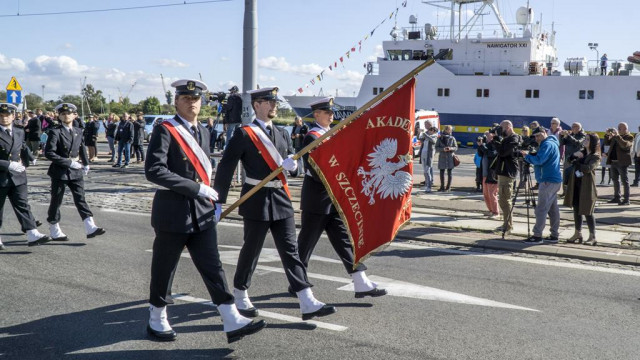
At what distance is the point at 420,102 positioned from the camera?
3416cm

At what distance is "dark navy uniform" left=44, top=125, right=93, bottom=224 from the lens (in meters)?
8.09

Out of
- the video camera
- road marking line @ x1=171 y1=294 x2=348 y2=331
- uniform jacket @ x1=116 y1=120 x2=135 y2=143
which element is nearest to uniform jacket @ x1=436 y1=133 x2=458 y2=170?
the video camera

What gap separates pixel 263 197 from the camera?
5090 mm

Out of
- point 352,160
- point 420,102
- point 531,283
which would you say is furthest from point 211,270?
point 420,102

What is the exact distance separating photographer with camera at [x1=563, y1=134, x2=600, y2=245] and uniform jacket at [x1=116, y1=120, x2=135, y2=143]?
14.4 meters

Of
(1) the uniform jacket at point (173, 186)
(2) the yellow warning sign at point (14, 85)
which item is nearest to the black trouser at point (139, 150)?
(2) the yellow warning sign at point (14, 85)

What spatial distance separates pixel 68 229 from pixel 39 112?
16.4m

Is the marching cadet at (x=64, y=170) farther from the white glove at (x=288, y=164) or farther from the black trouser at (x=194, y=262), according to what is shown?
the white glove at (x=288, y=164)

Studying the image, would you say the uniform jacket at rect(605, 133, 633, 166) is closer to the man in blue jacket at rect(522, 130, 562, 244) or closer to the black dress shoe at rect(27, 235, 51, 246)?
the man in blue jacket at rect(522, 130, 562, 244)

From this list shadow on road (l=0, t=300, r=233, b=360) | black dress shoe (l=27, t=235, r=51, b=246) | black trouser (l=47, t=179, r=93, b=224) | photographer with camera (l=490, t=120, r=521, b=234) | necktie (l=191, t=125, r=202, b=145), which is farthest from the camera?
photographer with camera (l=490, t=120, r=521, b=234)

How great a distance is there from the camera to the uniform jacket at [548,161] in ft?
27.5

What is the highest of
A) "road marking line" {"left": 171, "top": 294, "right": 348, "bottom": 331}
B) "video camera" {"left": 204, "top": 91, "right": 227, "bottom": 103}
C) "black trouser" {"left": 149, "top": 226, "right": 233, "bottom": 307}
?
"video camera" {"left": 204, "top": 91, "right": 227, "bottom": 103}

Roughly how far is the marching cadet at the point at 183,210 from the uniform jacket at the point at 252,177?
32cm

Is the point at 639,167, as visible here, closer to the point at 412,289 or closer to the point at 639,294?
the point at 639,294
